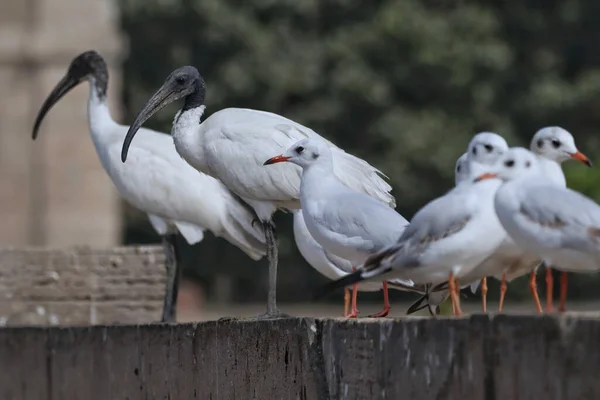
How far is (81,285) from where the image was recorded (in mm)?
13906

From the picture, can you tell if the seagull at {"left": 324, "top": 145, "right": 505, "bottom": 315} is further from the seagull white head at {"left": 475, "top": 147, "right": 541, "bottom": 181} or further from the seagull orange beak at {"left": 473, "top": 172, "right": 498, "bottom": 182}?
the seagull white head at {"left": 475, "top": 147, "right": 541, "bottom": 181}

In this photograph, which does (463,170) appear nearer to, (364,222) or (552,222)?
(364,222)

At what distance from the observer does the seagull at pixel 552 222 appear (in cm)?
624

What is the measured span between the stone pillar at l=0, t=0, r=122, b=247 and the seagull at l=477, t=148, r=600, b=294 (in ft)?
61.5

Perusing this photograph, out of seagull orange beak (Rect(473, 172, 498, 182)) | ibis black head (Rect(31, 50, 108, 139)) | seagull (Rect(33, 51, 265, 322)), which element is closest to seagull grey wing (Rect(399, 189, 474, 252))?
seagull orange beak (Rect(473, 172, 498, 182))

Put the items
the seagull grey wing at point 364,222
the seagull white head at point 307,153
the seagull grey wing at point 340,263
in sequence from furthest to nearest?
the seagull grey wing at point 340,263 < the seagull white head at point 307,153 < the seagull grey wing at point 364,222

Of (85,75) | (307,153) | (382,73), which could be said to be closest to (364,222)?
(307,153)

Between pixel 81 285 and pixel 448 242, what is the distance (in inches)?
292

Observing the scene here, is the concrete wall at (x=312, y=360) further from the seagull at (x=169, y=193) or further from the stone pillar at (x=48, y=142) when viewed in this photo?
the stone pillar at (x=48, y=142)

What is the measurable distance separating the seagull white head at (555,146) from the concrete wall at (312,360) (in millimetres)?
1228

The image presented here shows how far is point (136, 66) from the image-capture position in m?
42.1

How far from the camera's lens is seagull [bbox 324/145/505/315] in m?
6.84

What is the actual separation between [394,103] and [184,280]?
7169 mm

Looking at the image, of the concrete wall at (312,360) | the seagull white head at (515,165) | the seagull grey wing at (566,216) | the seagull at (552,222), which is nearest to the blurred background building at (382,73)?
the concrete wall at (312,360)
